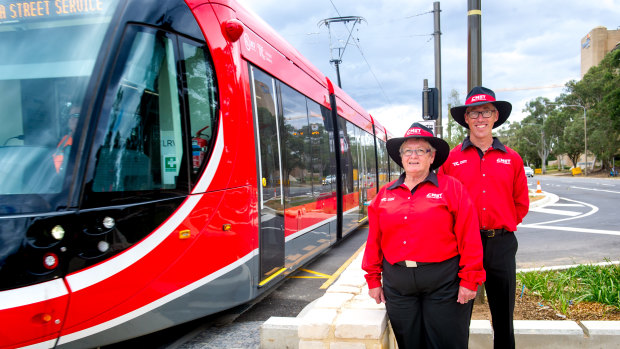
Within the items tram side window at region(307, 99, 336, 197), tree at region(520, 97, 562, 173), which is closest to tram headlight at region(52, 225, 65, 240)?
tram side window at region(307, 99, 336, 197)

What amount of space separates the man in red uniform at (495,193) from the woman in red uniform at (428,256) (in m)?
0.49

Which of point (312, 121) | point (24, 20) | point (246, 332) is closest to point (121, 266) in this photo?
point (246, 332)

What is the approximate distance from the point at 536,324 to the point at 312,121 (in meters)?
4.51

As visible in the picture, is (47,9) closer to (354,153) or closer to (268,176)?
(268,176)

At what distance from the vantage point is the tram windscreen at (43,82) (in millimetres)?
3170

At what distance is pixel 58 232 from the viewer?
3.06 m

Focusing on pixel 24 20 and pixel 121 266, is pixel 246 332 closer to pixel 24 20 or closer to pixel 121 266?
pixel 121 266

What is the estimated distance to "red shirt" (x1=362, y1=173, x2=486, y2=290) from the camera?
Answer: 8.50ft

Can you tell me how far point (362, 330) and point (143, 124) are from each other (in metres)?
2.34

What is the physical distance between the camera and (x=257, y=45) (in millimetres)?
5203

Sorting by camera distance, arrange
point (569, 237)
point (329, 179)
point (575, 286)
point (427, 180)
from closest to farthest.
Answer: point (427, 180), point (575, 286), point (329, 179), point (569, 237)

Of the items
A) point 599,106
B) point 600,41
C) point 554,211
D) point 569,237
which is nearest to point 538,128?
point 600,41

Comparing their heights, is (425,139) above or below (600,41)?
below

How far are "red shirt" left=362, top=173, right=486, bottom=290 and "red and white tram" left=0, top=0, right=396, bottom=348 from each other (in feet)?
6.18
